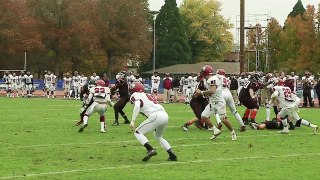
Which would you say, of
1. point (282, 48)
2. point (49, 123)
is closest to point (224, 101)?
point (49, 123)

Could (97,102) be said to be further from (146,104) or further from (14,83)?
(14,83)

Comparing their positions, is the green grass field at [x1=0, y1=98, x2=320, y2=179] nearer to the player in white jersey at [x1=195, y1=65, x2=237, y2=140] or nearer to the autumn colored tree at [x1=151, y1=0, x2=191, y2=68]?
the player in white jersey at [x1=195, y1=65, x2=237, y2=140]

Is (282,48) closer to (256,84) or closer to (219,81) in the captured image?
(256,84)

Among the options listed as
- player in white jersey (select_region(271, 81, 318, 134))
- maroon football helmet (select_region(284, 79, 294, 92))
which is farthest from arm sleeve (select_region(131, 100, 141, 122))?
maroon football helmet (select_region(284, 79, 294, 92))

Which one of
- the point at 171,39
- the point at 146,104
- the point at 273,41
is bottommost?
the point at 146,104

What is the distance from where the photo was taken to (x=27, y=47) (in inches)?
2837

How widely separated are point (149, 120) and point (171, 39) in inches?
2966

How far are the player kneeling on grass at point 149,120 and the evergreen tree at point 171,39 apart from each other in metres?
74.7

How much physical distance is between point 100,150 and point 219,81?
4.12 metres

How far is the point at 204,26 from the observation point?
100812mm

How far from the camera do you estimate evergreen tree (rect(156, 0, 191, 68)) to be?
291ft

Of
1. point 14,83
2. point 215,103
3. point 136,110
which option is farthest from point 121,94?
point 14,83

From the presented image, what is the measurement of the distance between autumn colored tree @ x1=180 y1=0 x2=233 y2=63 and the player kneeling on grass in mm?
85347

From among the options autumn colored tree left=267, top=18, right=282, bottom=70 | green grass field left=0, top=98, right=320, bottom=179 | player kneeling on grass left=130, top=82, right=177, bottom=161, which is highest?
autumn colored tree left=267, top=18, right=282, bottom=70
